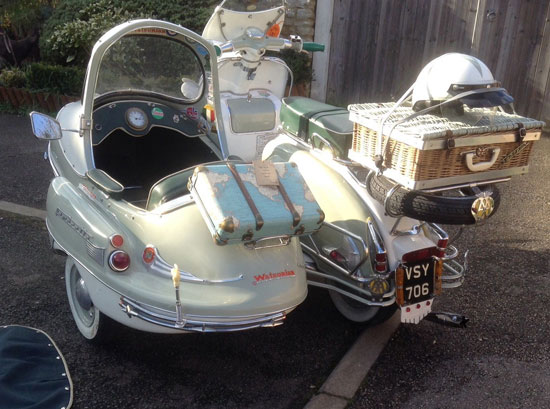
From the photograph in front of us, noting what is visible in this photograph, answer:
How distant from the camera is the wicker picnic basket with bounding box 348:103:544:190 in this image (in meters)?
2.66

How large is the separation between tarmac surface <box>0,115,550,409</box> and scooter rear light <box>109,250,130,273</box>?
66 cm

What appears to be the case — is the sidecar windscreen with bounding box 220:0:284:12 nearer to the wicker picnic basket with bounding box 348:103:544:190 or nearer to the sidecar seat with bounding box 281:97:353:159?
the sidecar seat with bounding box 281:97:353:159

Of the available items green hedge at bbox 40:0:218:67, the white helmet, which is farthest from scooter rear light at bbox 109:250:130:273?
green hedge at bbox 40:0:218:67

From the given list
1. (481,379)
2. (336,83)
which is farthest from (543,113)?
(481,379)

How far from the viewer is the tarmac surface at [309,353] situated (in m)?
2.98

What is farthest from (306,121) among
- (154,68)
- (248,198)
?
(248,198)

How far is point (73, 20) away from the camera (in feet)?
27.5

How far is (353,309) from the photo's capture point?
3.60 meters

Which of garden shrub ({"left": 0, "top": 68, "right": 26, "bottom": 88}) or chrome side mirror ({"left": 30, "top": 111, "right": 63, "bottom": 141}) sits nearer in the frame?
chrome side mirror ({"left": 30, "top": 111, "right": 63, "bottom": 141})

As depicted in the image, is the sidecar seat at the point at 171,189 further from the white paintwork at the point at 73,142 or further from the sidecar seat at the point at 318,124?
the sidecar seat at the point at 318,124

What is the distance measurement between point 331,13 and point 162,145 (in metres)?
4.61

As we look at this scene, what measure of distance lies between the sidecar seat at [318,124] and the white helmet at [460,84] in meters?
0.66

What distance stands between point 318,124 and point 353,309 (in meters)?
1.20

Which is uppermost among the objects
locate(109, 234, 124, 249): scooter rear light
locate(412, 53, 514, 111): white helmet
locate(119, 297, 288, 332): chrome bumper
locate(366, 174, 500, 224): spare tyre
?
locate(412, 53, 514, 111): white helmet
